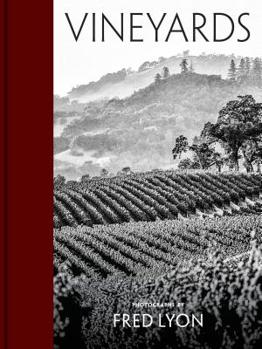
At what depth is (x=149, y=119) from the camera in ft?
19.3

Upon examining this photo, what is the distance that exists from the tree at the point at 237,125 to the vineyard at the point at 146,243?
849 mm

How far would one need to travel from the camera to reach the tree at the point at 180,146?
19.5 feet

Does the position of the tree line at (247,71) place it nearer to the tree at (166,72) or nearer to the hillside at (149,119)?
the hillside at (149,119)

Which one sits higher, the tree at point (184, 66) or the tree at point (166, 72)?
the tree at point (184, 66)

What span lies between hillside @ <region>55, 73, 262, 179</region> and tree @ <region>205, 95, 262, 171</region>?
0.35 feet

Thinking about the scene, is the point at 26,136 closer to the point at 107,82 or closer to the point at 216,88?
the point at 107,82

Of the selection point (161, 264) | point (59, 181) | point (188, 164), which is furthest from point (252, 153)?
point (59, 181)

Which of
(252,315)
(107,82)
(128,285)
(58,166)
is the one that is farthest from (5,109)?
(252,315)

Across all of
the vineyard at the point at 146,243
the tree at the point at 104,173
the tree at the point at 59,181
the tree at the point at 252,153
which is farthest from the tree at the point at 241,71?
the tree at the point at 59,181

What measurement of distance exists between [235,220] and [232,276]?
4.26 feet

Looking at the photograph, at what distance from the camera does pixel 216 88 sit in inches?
229

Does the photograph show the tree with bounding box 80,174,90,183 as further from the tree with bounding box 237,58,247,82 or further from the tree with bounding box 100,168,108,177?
the tree with bounding box 237,58,247,82

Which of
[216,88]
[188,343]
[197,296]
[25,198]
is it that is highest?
[216,88]

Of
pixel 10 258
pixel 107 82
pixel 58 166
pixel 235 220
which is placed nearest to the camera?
pixel 10 258
